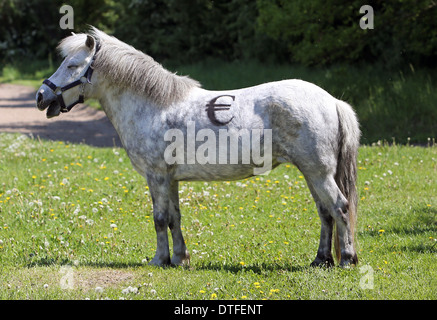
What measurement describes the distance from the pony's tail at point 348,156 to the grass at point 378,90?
6.26 meters

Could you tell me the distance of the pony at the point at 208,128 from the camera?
229 inches

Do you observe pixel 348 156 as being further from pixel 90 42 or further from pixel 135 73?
pixel 90 42

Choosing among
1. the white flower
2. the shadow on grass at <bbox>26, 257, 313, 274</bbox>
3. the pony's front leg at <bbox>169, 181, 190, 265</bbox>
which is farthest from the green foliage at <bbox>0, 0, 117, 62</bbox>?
the white flower

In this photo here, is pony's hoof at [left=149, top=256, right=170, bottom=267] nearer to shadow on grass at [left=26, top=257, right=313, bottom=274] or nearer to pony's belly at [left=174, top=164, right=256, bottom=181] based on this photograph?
shadow on grass at [left=26, top=257, right=313, bottom=274]

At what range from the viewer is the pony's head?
6.29 m

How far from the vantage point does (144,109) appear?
249 inches

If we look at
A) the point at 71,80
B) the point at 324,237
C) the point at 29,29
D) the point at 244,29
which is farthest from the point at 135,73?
the point at 29,29

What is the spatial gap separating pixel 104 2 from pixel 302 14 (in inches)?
704

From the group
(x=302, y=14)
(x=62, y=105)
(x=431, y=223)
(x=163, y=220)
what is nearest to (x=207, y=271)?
(x=163, y=220)

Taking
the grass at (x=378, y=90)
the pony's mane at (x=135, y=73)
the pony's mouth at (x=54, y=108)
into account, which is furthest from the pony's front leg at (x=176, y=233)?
the grass at (x=378, y=90)

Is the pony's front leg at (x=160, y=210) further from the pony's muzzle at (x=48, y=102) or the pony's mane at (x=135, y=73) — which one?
the pony's muzzle at (x=48, y=102)

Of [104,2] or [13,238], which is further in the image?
[104,2]

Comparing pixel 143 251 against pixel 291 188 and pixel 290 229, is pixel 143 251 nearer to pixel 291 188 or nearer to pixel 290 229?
pixel 290 229

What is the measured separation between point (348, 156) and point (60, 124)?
14149 millimetres
